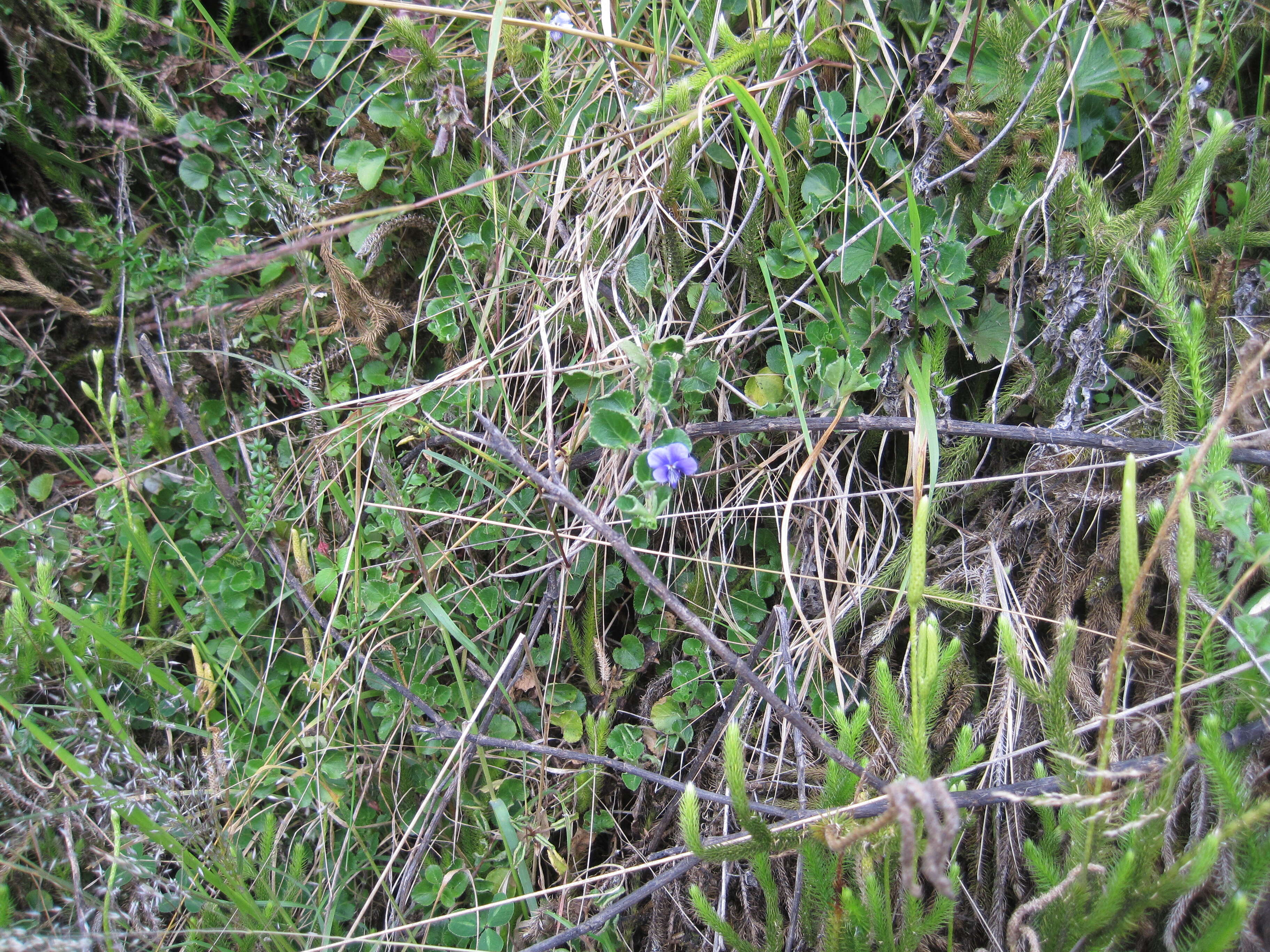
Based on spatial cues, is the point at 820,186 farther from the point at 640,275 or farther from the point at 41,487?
the point at 41,487

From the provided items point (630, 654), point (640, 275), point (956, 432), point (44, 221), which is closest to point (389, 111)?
point (640, 275)

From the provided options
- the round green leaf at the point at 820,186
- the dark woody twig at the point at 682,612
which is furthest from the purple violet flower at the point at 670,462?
the round green leaf at the point at 820,186

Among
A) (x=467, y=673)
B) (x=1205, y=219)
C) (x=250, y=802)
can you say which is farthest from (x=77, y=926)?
(x=1205, y=219)

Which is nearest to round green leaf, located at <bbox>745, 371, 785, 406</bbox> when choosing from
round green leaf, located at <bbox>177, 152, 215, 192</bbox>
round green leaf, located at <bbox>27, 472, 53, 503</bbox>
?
round green leaf, located at <bbox>177, 152, 215, 192</bbox>

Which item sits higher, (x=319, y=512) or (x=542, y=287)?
(x=542, y=287)

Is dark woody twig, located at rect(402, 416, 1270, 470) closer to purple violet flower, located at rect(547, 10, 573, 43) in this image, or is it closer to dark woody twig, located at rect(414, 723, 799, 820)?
dark woody twig, located at rect(414, 723, 799, 820)

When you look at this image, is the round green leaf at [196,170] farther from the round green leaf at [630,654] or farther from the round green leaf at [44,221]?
the round green leaf at [630,654]

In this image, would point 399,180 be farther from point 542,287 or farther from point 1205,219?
point 1205,219
